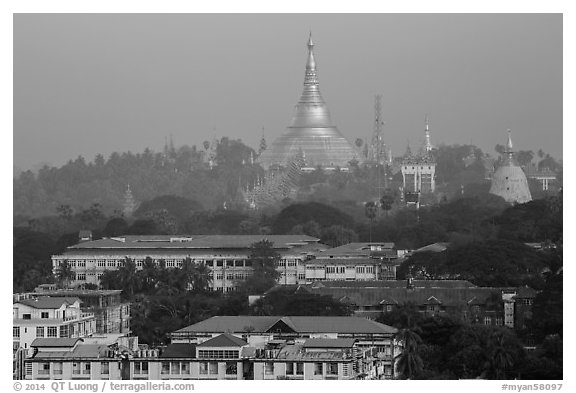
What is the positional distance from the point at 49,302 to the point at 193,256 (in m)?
20.5

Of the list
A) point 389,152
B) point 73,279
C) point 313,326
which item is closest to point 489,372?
point 313,326

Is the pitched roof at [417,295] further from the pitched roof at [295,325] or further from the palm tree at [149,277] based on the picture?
the pitched roof at [295,325]

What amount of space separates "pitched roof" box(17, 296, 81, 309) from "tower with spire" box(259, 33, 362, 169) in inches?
2782

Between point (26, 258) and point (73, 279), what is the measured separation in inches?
176

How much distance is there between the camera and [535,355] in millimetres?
54750

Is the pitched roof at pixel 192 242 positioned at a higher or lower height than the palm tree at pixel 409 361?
higher

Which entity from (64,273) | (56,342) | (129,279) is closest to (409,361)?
(56,342)

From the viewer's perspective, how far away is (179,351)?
5303 cm

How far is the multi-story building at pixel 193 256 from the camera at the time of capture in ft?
262

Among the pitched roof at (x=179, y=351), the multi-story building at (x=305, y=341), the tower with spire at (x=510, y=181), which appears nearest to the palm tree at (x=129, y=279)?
the multi-story building at (x=305, y=341)

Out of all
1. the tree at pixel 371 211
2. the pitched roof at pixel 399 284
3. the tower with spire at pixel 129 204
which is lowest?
the pitched roof at pixel 399 284

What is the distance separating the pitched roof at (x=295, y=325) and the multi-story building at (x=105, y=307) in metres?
3.11
